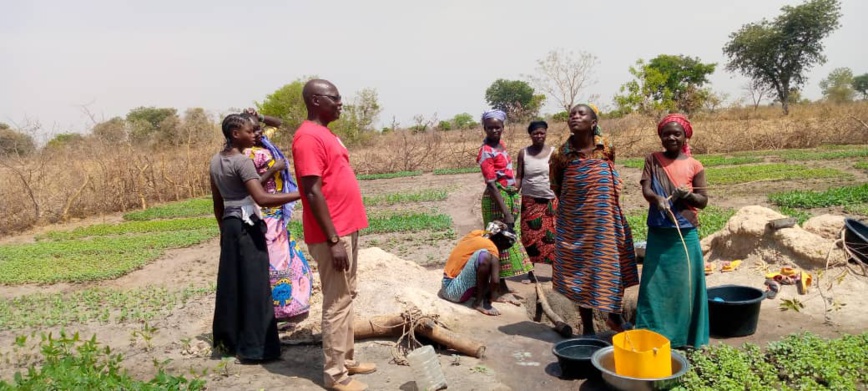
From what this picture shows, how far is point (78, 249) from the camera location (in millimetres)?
10023

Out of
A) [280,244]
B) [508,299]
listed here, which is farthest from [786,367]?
[280,244]

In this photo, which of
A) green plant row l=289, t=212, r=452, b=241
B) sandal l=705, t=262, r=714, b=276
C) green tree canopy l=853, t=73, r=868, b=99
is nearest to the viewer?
sandal l=705, t=262, r=714, b=276

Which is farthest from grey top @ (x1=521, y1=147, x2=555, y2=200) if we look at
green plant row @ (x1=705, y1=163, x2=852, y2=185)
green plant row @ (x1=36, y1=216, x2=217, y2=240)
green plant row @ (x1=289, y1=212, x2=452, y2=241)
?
green plant row @ (x1=705, y1=163, x2=852, y2=185)

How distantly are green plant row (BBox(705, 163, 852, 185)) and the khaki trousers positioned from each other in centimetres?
1195

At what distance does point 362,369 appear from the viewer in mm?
3828

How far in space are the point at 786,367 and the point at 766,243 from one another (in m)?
2.63

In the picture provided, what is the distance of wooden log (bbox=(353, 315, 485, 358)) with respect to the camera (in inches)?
164

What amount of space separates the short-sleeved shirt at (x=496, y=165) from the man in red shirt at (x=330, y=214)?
2.29 metres

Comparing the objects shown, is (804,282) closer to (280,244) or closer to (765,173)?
(280,244)

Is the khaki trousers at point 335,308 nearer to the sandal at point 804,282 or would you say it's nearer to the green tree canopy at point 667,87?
the sandal at point 804,282

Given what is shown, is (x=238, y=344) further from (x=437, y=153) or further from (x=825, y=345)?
(x=437, y=153)

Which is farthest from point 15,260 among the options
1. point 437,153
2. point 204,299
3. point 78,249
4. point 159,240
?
point 437,153

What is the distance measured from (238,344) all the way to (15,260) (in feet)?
24.5

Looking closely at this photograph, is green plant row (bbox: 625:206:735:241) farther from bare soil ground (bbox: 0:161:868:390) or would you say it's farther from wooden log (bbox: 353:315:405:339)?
wooden log (bbox: 353:315:405:339)
